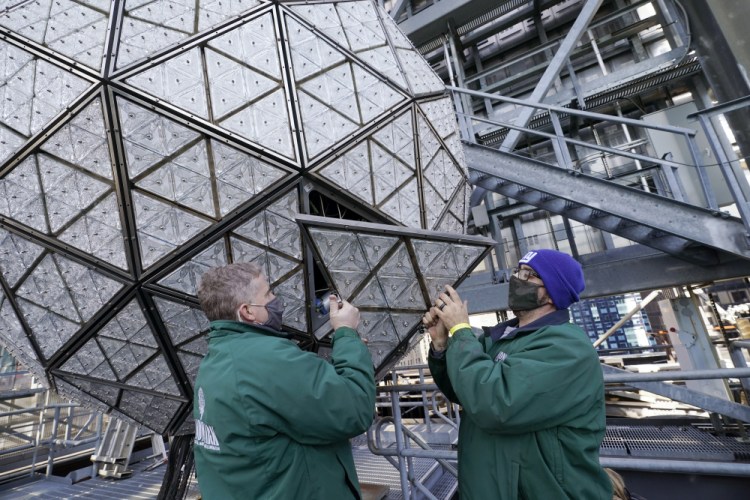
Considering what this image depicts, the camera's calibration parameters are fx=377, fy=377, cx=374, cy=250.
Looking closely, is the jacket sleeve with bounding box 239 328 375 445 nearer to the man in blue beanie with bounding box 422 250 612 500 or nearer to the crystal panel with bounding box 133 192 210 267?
the man in blue beanie with bounding box 422 250 612 500

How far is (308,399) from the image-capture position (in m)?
1.32

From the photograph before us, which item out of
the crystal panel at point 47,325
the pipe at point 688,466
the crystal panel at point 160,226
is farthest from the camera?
the crystal panel at point 47,325

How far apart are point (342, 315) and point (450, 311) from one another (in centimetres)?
50

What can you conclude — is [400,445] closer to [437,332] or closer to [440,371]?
[440,371]

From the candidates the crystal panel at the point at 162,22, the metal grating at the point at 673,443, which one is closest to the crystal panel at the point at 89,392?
the crystal panel at the point at 162,22

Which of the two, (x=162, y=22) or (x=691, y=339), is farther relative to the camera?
(x=691, y=339)

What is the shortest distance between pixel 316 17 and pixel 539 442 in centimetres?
253

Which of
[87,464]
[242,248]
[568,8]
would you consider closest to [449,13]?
[568,8]

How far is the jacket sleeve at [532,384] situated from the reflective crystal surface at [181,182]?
2.50 feet

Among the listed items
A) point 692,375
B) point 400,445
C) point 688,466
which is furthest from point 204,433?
point 692,375

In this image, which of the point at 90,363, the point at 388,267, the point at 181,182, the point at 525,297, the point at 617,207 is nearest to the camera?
the point at 525,297

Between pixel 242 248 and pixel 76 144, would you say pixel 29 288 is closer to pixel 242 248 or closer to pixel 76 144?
pixel 76 144

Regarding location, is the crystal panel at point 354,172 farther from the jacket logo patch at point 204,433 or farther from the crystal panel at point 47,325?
the crystal panel at point 47,325

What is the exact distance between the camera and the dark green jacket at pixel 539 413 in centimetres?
Result: 137
